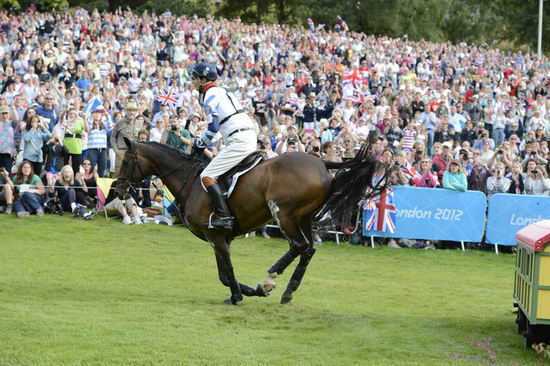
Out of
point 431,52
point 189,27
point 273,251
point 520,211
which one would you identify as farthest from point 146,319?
point 431,52

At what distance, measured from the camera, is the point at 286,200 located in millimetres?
11266

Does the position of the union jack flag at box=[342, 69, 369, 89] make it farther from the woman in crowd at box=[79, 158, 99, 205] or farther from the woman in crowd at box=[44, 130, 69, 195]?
the woman in crowd at box=[44, 130, 69, 195]

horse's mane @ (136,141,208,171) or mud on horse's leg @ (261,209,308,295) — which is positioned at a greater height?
horse's mane @ (136,141,208,171)

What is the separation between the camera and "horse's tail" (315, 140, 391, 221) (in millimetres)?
11391

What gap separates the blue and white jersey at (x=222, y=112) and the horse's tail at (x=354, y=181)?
1347mm

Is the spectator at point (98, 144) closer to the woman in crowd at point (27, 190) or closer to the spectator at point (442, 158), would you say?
the woman in crowd at point (27, 190)

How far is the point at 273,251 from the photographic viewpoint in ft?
Result: 59.6

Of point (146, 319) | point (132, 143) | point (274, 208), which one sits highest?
point (132, 143)

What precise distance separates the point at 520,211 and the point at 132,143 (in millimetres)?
10304

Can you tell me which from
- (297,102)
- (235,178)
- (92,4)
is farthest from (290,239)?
(92,4)

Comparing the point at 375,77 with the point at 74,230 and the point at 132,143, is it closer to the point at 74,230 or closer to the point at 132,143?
the point at 74,230

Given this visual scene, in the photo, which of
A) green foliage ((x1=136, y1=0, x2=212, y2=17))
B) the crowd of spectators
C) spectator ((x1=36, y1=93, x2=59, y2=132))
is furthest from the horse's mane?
green foliage ((x1=136, y1=0, x2=212, y2=17))

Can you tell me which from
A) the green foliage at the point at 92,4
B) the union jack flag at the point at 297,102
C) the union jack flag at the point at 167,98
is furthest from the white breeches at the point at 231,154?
the green foliage at the point at 92,4

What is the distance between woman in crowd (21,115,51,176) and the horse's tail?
33.2 feet
